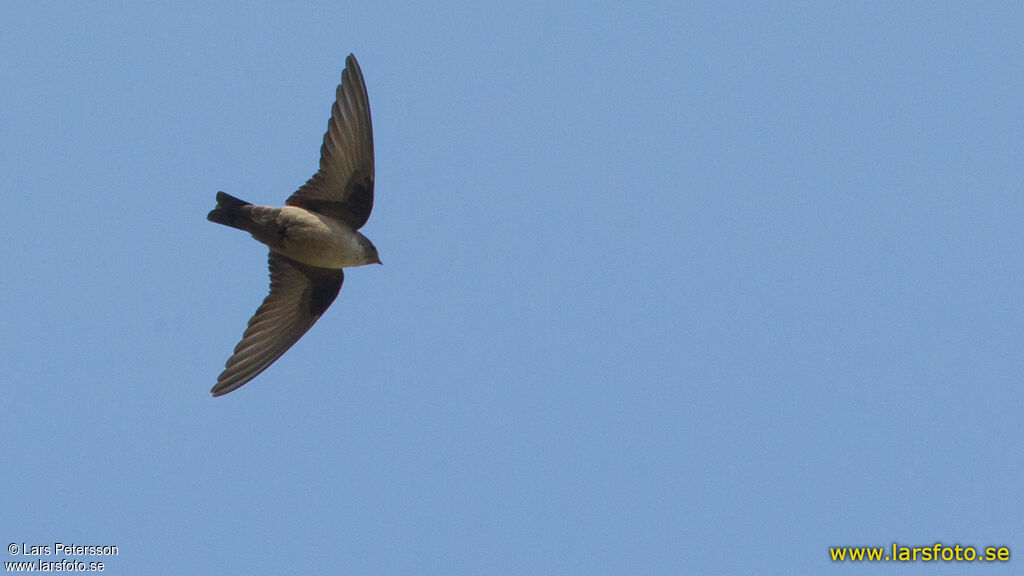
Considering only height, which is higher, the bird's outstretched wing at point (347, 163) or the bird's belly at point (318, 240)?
the bird's outstretched wing at point (347, 163)

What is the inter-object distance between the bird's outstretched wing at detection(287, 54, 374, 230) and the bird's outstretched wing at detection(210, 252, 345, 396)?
1.94ft

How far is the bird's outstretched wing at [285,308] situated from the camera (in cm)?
917

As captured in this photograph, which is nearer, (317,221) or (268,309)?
(317,221)

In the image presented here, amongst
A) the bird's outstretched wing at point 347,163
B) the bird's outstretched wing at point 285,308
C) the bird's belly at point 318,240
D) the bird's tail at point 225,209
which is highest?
the bird's outstretched wing at point 347,163

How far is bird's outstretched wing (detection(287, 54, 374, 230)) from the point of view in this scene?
867cm

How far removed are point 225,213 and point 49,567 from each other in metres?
2.71

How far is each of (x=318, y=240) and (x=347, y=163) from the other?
59 centimetres

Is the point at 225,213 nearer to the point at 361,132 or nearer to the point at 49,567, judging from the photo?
the point at 361,132

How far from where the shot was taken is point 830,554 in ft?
28.3

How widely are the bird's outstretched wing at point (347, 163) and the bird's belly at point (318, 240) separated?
124 mm

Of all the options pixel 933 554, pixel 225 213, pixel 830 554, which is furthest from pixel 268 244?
pixel 933 554

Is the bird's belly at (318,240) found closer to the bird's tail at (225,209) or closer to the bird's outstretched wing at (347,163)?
the bird's outstretched wing at (347,163)

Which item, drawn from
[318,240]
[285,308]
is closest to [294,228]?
[318,240]

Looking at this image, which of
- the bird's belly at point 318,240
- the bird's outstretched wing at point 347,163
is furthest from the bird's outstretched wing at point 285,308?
the bird's outstretched wing at point 347,163
